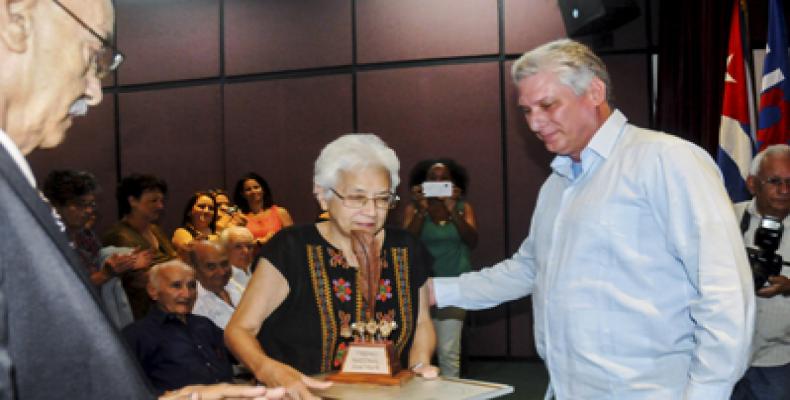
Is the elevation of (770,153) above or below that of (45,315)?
above

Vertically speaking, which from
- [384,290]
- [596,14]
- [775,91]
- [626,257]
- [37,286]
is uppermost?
[596,14]

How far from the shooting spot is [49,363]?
2.25 ft

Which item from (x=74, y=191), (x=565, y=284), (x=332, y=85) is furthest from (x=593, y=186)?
(x=332, y=85)

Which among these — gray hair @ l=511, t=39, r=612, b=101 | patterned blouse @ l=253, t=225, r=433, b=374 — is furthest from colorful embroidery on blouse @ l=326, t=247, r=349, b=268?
gray hair @ l=511, t=39, r=612, b=101

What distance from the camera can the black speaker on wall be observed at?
5.46 metres

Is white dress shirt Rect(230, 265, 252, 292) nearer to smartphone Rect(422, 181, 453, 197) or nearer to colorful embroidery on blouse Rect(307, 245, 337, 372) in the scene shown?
smartphone Rect(422, 181, 453, 197)

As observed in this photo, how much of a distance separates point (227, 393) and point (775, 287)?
2.61 meters

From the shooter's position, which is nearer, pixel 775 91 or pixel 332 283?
pixel 332 283

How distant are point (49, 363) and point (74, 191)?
3.69 metres

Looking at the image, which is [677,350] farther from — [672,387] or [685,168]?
[685,168]

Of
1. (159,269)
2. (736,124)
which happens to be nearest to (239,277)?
(159,269)

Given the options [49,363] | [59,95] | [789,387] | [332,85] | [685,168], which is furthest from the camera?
[332,85]

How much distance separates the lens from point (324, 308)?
Answer: 7.25 feet

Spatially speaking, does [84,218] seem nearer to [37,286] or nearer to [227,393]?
[227,393]
